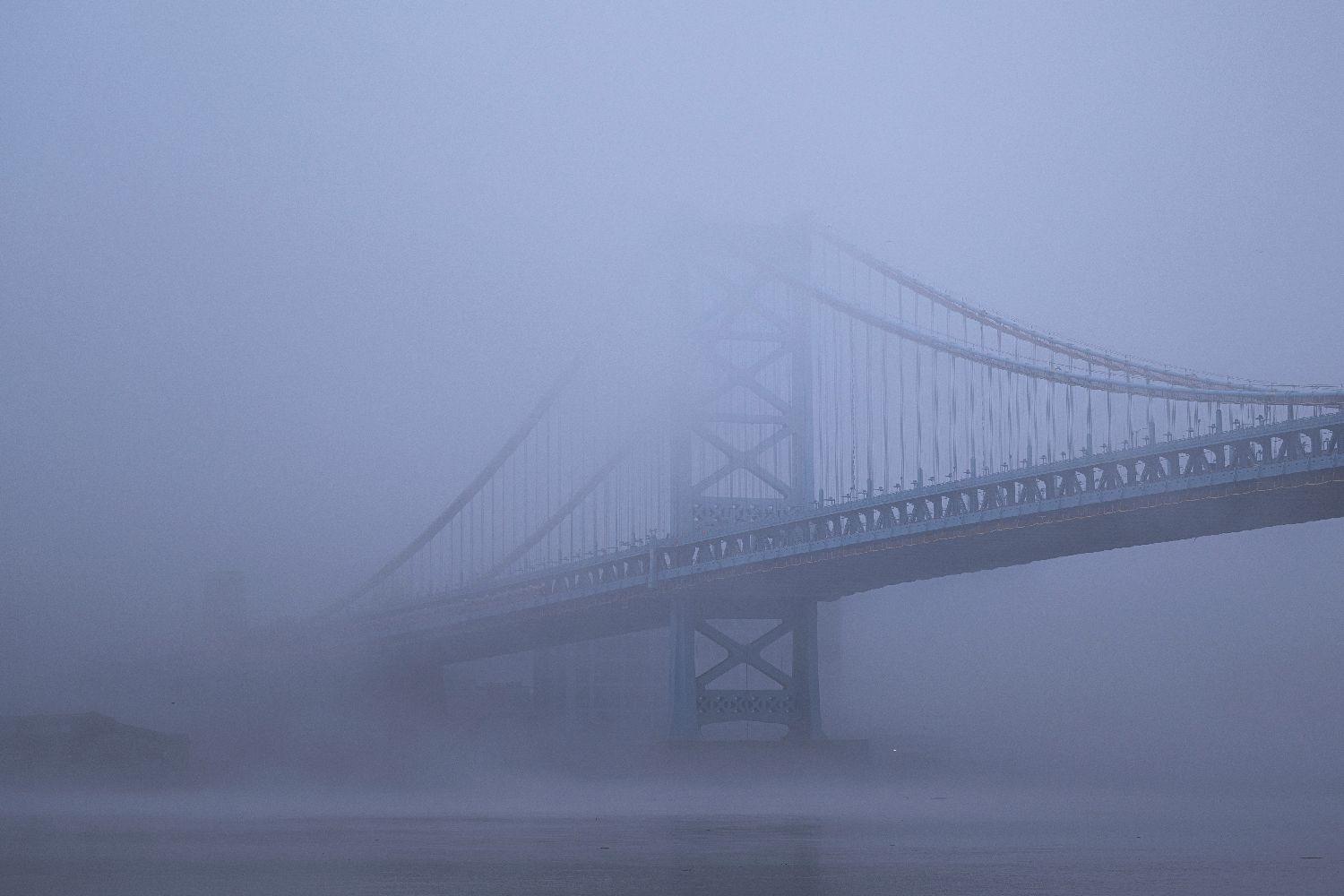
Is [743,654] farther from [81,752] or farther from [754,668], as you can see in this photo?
[81,752]

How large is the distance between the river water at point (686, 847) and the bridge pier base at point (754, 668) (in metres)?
16.2

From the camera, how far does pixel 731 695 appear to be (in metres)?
53.5

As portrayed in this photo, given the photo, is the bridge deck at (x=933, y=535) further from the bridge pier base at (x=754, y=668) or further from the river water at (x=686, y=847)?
the river water at (x=686, y=847)

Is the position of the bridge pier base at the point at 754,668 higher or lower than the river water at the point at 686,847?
higher

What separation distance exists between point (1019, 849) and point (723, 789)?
23263 millimetres

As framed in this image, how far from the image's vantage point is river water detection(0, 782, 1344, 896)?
666 inches

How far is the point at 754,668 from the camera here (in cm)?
5319

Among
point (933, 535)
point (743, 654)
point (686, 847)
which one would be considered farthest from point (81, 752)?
point (686, 847)

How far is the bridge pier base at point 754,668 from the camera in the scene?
52688 mm

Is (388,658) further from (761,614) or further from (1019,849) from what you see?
(1019,849)

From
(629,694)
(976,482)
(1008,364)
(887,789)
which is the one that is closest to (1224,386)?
(976,482)

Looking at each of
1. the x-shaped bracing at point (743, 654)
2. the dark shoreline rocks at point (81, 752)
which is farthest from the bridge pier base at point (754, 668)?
the dark shoreline rocks at point (81, 752)

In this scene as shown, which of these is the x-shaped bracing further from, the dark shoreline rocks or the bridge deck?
the dark shoreline rocks

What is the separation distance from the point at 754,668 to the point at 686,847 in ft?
101
